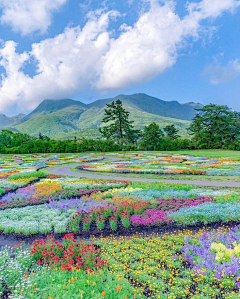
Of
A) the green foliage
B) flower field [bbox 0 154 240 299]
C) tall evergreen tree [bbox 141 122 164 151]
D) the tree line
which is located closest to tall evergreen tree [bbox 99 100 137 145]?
the tree line

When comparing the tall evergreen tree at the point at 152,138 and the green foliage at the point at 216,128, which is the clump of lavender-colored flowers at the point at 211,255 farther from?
the green foliage at the point at 216,128

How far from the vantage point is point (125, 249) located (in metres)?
6.97

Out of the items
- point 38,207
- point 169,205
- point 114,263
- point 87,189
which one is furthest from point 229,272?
point 87,189

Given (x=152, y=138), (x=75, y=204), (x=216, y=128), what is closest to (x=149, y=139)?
(x=152, y=138)

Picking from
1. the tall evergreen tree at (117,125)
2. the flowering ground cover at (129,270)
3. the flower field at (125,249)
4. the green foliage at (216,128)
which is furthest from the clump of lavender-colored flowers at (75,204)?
the tall evergreen tree at (117,125)

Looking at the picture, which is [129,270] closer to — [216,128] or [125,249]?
[125,249]

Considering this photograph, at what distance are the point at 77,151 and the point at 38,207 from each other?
179 ft

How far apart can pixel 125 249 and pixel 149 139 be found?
6324 centimetres

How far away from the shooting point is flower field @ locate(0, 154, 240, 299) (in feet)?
16.4

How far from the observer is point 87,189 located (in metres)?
15.6

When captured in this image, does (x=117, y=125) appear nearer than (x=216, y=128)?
No

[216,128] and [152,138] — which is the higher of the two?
[216,128]

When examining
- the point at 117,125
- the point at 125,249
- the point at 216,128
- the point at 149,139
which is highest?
the point at 117,125

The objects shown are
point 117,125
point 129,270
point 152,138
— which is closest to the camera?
point 129,270
